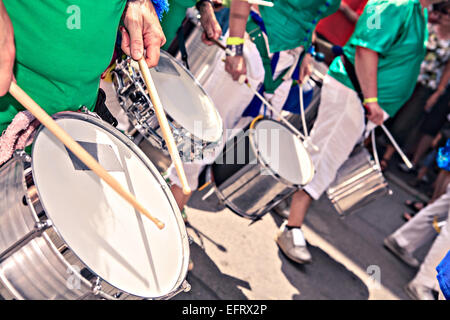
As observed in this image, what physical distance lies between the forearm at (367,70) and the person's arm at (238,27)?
677 mm

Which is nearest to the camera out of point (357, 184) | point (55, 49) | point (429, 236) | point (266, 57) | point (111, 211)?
point (55, 49)

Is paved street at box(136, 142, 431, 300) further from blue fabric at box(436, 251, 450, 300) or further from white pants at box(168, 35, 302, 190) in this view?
blue fabric at box(436, 251, 450, 300)

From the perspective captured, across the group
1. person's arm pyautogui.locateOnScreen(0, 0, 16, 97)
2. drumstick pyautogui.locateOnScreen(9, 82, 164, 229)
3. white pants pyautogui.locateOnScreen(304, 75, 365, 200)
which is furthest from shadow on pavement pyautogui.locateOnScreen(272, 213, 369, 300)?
person's arm pyautogui.locateOnScreen(0, 0, 16, 97)

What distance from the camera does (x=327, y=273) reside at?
8.39ft

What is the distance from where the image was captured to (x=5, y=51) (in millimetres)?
857

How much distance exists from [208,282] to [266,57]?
119cm

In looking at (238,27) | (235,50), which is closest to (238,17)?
(238,27)

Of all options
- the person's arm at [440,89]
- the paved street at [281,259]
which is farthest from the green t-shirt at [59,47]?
the person's arm at [440,89]

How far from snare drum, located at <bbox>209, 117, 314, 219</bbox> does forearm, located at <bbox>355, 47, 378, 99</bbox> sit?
546mm

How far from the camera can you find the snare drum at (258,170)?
200 cm

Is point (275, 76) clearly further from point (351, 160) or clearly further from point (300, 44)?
point (351, 160)

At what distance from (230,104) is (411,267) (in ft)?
5.58

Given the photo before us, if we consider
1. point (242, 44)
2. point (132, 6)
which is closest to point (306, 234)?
point (242, 44)

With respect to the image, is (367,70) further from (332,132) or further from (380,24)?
(332,132)
